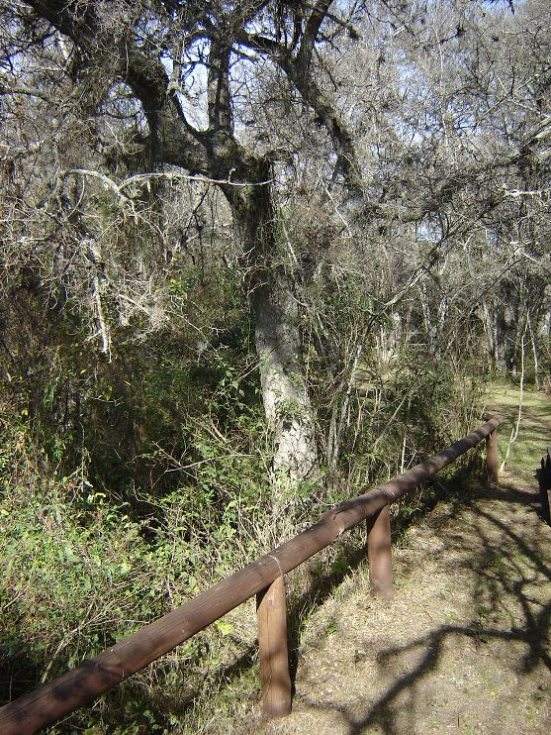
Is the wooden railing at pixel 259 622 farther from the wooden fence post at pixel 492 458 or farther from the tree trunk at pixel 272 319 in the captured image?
the wooden fence post at pixel 492 458

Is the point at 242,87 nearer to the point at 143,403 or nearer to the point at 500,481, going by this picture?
the point at 143,403

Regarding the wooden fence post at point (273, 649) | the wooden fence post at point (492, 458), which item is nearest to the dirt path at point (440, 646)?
the wooden fence post at point (273, 649)

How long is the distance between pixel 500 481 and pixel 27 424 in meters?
5.46

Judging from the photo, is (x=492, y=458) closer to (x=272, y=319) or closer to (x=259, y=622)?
(x=272, y=319)

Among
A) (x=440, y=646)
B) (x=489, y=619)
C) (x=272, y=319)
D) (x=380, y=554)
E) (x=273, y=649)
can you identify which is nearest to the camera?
(x=273, y=649)

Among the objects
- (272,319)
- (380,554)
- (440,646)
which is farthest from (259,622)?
(272,319)

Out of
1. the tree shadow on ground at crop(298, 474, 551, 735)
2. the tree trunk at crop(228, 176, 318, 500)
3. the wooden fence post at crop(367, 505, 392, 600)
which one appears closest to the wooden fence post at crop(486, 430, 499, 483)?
the tree shadow on ground at crop(298, 474, 551, 735)

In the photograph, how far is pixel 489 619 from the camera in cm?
432

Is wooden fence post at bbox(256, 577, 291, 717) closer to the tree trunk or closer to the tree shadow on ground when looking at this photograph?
the tree shadow on ground

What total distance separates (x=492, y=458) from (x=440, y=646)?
4.10 metres

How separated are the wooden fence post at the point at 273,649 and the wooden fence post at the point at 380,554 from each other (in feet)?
4.51

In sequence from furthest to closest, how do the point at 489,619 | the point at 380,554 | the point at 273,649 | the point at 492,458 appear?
1. the point at 492,458
2. the point at 380,554
3. the point at 489,619
4. the point at 273,649

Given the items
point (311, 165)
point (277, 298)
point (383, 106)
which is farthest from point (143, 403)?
point (383, 106)

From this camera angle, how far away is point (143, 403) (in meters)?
6.56
